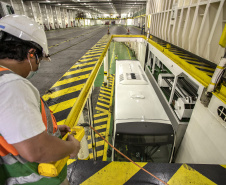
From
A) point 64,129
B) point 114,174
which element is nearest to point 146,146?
point 114,174

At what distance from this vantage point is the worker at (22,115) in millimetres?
653

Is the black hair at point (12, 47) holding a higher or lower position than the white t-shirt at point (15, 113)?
higher

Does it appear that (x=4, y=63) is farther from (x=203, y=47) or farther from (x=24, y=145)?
(x=203, y=47)

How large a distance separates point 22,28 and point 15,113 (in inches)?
28.3

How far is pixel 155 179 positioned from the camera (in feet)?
5.80

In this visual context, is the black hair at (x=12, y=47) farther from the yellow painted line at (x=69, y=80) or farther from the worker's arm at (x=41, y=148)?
the yellow painted line at (x=69, y=80)

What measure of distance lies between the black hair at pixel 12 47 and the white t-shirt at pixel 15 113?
0.27 meters

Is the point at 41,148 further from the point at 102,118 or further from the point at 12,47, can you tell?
the point at 102,118

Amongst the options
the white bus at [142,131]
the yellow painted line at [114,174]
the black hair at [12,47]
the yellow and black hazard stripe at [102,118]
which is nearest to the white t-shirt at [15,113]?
the black hair at [12,47]

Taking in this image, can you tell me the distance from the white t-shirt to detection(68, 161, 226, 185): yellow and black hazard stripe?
1464 millimetres

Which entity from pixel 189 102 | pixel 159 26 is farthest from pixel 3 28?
pixel 159 26

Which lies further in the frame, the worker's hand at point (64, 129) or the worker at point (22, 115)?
the worker's hand at point (64, 129)

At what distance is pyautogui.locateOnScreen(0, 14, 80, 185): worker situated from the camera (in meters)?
0.65

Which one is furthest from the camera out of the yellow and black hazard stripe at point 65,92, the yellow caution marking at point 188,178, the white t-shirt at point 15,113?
the yellow and black hazard stripe at point 65,92
